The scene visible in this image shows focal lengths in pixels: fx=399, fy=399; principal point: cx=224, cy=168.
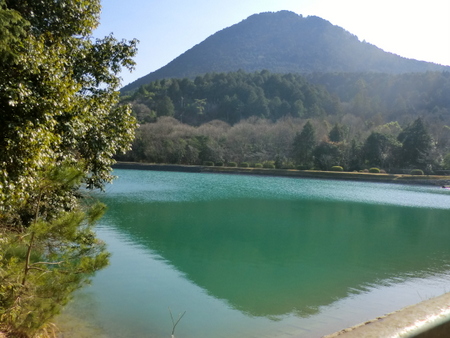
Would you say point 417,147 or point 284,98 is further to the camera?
point 284,98

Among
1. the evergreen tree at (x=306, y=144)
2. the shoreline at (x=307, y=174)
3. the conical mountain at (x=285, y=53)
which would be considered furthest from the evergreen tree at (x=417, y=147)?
the conical mountain at (x=285, y=53)

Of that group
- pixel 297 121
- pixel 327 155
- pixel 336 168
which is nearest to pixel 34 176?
pixel 336 168

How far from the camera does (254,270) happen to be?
7.65 m

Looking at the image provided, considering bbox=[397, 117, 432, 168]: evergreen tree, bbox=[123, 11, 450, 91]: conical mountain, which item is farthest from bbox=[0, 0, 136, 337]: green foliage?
bbox=[123, 11, 450, 91]: conical mountain

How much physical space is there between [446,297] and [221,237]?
29.3 ft

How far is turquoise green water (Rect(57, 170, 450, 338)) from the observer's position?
5.27 m

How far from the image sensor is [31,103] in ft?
11.2

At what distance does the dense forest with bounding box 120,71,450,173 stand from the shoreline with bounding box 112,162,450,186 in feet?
7.06

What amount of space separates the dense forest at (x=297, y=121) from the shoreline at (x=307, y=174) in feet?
7.06

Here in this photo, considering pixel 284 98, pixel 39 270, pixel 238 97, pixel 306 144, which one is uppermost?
pixel 284 98

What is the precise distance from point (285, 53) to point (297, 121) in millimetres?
71984

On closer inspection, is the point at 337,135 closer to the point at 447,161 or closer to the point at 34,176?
the point at 447,161

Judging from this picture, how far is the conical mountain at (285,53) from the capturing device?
108 m

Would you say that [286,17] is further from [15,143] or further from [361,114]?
[15,143]
